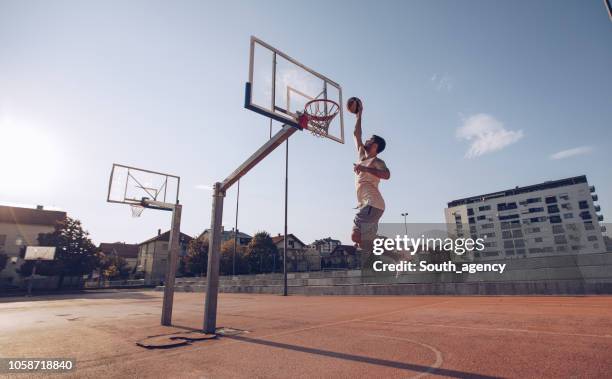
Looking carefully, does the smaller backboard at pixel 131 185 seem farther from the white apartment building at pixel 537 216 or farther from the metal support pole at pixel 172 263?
the white apartment building at pixel 537 216

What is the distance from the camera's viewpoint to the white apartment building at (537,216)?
1662 centimetres

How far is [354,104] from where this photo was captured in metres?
3.98

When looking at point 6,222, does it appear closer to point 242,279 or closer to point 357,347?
point 242,279

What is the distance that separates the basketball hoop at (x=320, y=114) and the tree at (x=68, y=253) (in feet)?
159

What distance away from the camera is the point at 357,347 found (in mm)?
5926

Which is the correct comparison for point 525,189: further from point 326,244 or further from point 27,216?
point 27,216

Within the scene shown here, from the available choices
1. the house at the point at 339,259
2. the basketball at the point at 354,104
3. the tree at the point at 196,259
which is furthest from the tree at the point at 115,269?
the basketball at the point at 354,104

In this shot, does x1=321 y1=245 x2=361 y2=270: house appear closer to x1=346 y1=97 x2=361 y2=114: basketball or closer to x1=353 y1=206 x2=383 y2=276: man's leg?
x1=353 y1=206 x2=383 y2=276: man's leg

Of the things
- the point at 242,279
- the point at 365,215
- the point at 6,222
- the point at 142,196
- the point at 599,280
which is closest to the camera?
the point at 365,215

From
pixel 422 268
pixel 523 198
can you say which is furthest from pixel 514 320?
pixel 523 198

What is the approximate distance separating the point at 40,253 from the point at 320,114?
4747 centimetres

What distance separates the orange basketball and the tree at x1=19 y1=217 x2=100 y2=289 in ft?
169

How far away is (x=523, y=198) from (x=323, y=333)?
10297 cm

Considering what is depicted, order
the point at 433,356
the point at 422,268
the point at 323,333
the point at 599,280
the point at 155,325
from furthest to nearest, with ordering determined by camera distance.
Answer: the point at 422,268 → the point at 599,280 → the point at 155,325 → the point at 323,333 → the point at 433,356
